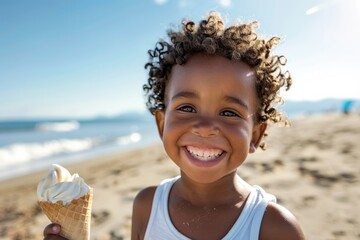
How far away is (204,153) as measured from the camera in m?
2.02

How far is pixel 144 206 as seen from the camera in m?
2.49

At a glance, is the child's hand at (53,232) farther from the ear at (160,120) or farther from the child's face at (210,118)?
the ear at (160,120)

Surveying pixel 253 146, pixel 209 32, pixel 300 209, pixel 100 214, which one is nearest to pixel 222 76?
pixel 209 32

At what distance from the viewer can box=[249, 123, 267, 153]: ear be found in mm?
2338

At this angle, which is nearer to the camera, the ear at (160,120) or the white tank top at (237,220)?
the white tank top at (237,220)

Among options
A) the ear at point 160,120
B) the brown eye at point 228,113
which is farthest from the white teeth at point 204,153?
the ear at point 160,120

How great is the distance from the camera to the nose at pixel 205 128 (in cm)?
195

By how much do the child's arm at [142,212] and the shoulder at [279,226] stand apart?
0.80 metres

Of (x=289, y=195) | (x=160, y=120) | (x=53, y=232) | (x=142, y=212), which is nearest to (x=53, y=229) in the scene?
(x=53, y=232)

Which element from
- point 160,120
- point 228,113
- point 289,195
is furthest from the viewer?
point 289,195

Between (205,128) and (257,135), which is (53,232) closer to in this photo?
(205,128)

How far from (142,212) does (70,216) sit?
62cm

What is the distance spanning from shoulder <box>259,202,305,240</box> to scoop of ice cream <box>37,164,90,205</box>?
104 centimetres

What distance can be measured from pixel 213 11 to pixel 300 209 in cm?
224
